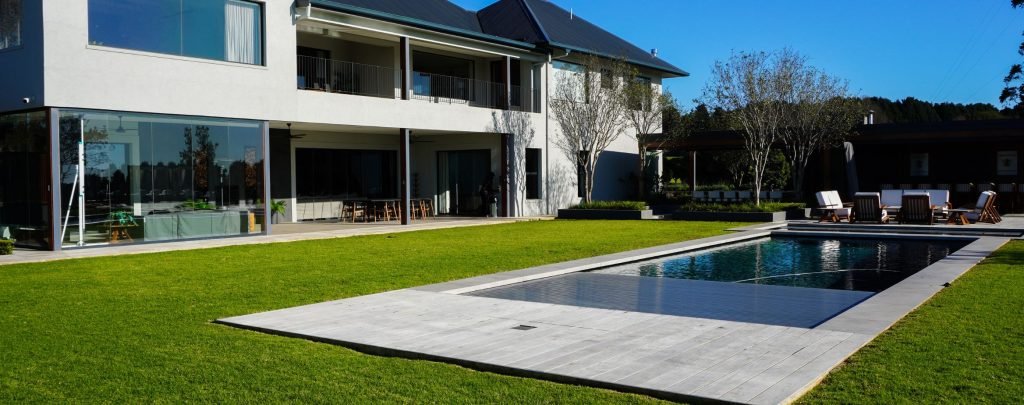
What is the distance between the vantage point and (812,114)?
2603 cm

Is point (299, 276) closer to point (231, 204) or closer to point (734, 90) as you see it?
point (231, 204)

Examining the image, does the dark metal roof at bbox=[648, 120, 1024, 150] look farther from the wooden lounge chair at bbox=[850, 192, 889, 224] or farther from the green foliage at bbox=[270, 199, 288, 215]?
the green foliage at bbox=[270, 199, 288, 215]

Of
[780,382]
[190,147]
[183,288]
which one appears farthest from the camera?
[190,147]

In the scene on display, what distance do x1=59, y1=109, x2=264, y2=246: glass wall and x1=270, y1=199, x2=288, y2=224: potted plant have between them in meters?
3.84

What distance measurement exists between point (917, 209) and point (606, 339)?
1645 centimetres

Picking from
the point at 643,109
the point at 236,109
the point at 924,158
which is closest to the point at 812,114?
the point at 643,109

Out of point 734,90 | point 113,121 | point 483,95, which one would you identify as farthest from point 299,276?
point 734,90

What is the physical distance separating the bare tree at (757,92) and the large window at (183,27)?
14717 millimetres

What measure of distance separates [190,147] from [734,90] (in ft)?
54.5

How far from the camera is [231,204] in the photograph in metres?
17.7

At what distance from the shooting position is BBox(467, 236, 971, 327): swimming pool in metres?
8.30

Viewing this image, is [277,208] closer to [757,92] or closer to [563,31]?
[563,31]

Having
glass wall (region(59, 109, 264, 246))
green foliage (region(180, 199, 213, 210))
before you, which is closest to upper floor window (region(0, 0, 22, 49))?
glass wall (region(59, 109, 264, 246))

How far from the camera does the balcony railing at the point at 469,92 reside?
25.1 meters
